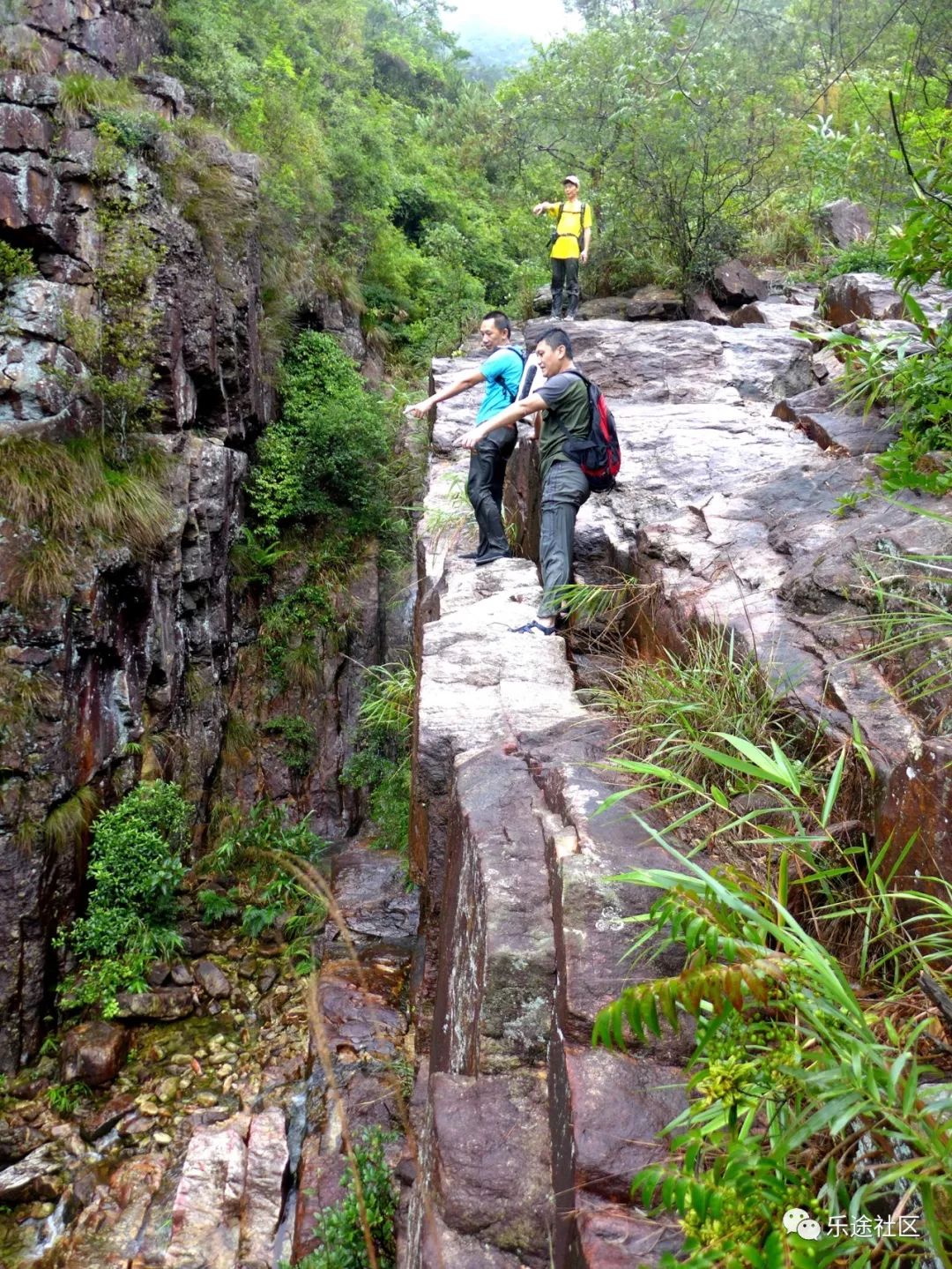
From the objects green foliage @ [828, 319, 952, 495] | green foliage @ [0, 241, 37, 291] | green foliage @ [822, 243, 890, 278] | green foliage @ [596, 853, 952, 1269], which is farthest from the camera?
green foliage @ [822, 243, 890, 278]

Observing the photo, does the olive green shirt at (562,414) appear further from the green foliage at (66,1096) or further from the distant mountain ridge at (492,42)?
the distant mountain ridge at (492,42)

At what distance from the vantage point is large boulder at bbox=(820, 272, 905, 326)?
647 centimetres

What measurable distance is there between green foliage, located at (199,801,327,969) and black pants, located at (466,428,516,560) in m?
3.37

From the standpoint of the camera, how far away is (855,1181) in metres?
1.34

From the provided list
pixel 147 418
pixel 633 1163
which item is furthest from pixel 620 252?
pixel 633 1163

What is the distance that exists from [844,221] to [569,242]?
13.3ft

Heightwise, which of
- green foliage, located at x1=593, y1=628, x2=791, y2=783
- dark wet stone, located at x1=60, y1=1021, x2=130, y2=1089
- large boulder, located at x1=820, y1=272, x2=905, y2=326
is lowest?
dark wet stone, located at x1=60, y1=1021, x2=130, y2=1089

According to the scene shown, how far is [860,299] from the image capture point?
22.5ft

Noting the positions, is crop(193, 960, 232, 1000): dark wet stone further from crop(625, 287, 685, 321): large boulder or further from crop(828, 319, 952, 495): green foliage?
crop(625, 287, 685, 321): large boulder

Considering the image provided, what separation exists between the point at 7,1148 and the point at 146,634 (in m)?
4.64

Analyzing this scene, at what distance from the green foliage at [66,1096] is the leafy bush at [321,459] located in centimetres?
690

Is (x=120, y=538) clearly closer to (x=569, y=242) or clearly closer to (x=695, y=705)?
(x=569, y=242)

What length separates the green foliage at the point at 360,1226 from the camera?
382 centimetres

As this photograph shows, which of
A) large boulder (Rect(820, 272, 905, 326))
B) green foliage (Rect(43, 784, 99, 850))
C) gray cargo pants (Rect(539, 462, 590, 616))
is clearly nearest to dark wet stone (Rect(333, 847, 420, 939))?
green foliage (Rect(43, 784, 99, 850))
